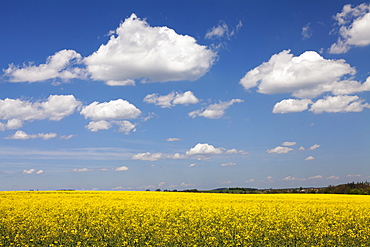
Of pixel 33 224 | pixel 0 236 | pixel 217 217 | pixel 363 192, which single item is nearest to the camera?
pixel 0 236

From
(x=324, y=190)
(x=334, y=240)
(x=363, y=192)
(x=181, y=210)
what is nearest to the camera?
(x=334, y=240)

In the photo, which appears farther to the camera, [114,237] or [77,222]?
[77,222]

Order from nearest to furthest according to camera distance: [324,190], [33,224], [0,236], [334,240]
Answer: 1. [334,240]
2. [0,236]
3. [33,224]
4. [324,190]

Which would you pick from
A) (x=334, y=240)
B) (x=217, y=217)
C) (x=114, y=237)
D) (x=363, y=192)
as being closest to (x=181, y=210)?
(x=217, y=217)

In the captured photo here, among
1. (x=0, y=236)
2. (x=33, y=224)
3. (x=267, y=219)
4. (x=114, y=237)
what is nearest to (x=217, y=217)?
(x=267, y=219)

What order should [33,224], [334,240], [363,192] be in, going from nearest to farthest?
1. [334,240]
2. [33,224]
3. [363,192]

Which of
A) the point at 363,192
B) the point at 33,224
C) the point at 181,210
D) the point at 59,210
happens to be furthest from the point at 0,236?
the point at 363,192

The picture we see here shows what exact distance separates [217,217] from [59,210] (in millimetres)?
9683

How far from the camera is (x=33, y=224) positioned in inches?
663

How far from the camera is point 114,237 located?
14.8 meters

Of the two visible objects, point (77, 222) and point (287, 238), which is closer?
point (287, 238)

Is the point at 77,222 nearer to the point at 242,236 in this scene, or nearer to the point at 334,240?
the point at 242,236

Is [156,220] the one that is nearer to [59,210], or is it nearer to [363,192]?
[59,210]

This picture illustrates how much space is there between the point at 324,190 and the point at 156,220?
52765mm
